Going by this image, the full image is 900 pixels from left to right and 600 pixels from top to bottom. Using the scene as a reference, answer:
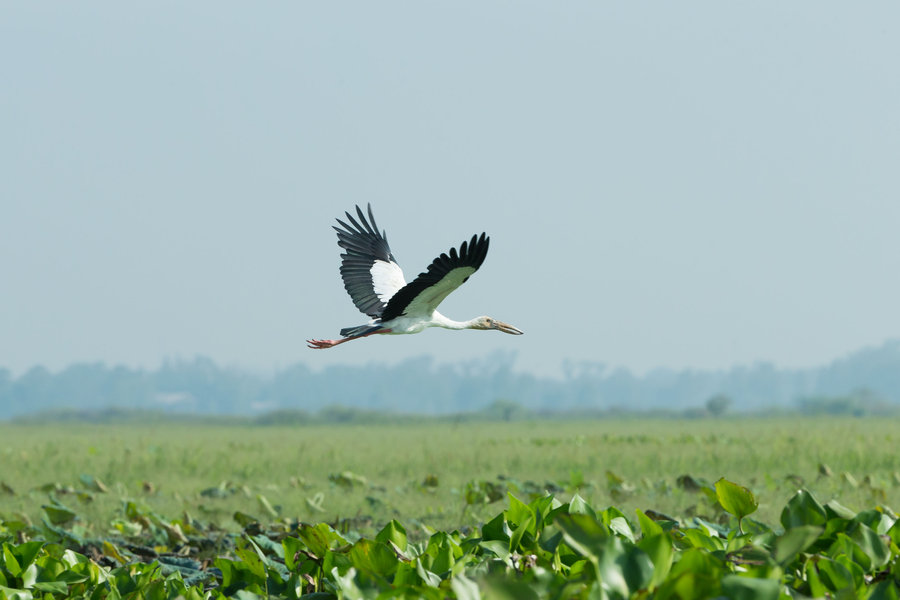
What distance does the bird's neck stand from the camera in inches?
207

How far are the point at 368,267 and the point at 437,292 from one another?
2.34 m

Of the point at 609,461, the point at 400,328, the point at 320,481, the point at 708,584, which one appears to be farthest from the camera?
the point at 609,461

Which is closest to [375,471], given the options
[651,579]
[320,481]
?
[320,481]

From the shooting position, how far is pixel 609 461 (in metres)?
13.9

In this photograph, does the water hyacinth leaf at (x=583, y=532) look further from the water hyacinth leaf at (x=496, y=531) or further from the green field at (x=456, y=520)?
the water hyacinth leaf at (x=496, y=531)

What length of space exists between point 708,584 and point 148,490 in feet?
35.5

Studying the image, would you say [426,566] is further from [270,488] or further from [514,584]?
[270,488]

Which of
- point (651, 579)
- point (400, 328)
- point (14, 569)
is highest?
point (400, 328)

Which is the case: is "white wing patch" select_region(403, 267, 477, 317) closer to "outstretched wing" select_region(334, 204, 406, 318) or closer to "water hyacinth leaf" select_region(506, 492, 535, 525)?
"outstretched wing" select_region(334, 204, 406, 318)

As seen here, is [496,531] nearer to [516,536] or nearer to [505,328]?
[516,536]

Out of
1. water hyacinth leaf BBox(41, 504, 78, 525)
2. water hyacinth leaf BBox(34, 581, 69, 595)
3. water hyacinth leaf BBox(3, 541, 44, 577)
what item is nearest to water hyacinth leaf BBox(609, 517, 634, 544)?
water hyacinth leaf BBox(34, 581, 69, 595)

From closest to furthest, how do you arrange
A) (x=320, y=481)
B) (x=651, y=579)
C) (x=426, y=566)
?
(x=651, y=579) < (x=426, y=566) < (x=320, y=481)

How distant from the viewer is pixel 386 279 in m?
7.03

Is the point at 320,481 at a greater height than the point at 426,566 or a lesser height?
lesser
